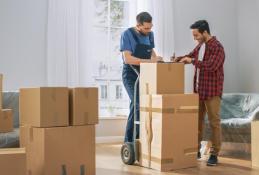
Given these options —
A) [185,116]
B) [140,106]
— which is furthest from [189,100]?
[140,106]

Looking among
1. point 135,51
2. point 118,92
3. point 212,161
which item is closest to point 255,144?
point 212,161

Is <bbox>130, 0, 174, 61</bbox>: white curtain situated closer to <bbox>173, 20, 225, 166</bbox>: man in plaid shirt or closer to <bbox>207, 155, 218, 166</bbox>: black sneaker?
<bbox>173, 20, 225, 166</bbox>: man in plaid shirt

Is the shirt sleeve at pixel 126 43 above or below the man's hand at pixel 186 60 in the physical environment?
above

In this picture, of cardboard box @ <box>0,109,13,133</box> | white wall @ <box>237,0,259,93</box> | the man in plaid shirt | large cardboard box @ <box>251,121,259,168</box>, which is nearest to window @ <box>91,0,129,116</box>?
white wall @ <box>237,0,259,93</box>

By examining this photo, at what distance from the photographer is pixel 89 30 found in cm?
535

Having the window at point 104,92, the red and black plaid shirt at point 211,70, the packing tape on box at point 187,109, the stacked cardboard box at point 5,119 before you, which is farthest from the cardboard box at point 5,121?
the window at point 104,92

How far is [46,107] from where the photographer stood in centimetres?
282

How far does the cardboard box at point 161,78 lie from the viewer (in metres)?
3.45

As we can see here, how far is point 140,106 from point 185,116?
436mm

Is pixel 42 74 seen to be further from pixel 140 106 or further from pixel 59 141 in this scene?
pixel 59 141

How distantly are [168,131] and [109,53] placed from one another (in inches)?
95.8

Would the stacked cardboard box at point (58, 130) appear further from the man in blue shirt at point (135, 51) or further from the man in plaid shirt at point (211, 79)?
the man in plaid shirt at point (211, 79)

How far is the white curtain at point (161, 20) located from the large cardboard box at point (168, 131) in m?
2.15

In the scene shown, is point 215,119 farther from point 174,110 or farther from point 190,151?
point 174,110
